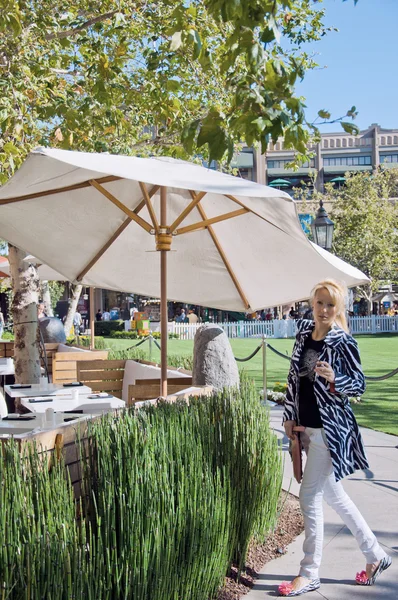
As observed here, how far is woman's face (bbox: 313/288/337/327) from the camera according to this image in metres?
4.18

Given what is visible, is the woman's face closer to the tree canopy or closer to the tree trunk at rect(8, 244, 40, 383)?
the tree canopy

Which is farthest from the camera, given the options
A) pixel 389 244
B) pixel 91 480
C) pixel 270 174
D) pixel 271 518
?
pixel 270 174

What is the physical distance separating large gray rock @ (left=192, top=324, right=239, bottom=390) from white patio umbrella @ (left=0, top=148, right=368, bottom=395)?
497 mm

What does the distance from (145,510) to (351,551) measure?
213 cm

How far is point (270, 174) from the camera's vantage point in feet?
272

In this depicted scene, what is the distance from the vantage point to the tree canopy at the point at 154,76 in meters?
4.36

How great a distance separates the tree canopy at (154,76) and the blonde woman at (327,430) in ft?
3.86

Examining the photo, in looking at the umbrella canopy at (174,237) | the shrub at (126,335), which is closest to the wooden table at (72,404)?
the umbrella canopy at (174,237)

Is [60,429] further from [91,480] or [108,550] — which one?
[108,550]

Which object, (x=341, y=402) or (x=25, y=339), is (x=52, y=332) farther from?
(x=341, y=402)

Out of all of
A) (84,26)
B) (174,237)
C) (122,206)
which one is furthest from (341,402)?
(84,26)

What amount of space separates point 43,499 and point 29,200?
368 cm

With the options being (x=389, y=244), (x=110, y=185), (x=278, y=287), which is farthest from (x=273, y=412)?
(x=389, y=244)

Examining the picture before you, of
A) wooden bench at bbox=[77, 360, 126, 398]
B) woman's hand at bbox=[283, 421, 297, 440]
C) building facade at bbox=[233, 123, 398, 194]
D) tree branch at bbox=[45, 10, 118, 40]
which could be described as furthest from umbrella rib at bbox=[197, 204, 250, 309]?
building facade at bbox=[233, 123, 398, 194]
